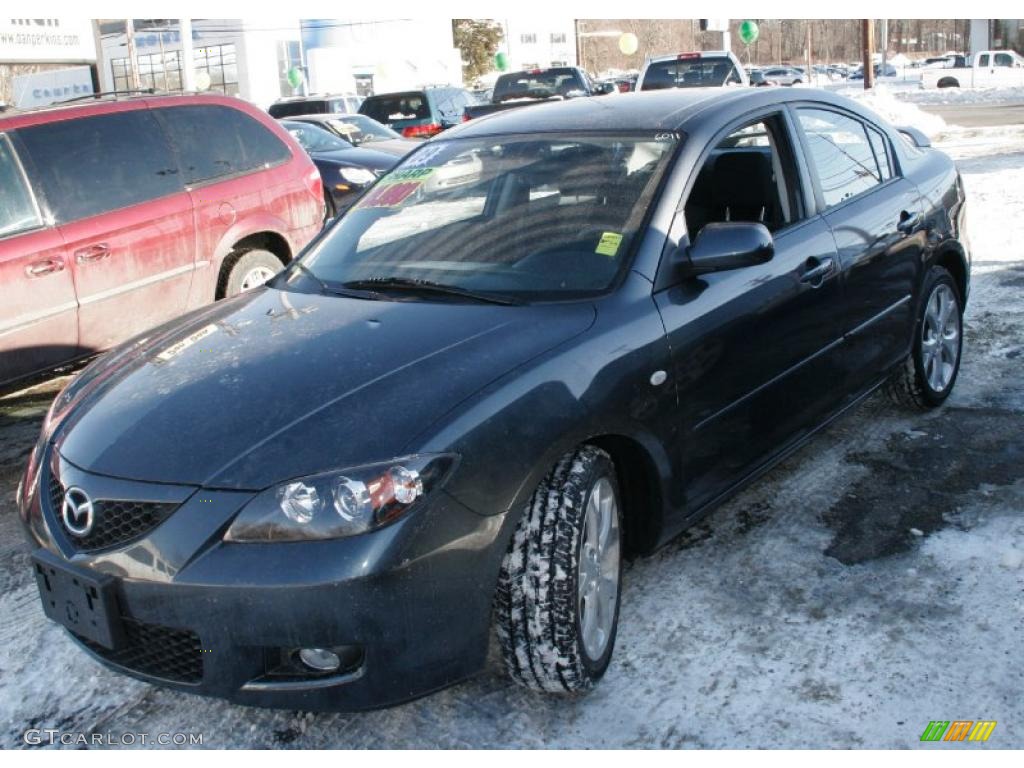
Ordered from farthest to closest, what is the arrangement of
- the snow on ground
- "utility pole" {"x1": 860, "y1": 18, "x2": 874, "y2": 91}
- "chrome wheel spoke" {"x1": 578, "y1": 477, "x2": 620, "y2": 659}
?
the snow on ground → "utility pole" {"x1": 860, "y1": 18, "x2": 874, "y2": 91} → "chrome wheel spoke" {"x1": 578, "y1": 477, "x2": 620, "y2": 659}

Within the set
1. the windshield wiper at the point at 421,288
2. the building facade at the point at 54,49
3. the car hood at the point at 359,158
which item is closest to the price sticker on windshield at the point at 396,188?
the windshield wiper at the point at 421,288

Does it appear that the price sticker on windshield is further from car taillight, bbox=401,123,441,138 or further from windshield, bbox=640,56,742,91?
car taillight, bbox=401,123,441,138

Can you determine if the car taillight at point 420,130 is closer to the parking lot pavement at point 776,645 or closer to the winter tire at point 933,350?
the winter tire at point 933,350

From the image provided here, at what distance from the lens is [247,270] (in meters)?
6.96

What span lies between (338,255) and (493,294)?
2.75ft

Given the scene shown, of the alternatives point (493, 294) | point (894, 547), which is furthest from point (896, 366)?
point (493, 294)

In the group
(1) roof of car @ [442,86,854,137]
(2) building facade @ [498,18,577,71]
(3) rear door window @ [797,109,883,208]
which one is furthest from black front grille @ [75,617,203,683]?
(2) building facade @ [498,18,577,71]

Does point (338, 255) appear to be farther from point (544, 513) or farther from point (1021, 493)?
point (1021, 493)

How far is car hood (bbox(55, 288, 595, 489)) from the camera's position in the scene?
8.91ft

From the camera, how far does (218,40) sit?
49344 millimetres

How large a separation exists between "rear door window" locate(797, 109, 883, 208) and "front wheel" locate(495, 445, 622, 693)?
6.42 feet

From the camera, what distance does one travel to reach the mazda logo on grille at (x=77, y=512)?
278cm

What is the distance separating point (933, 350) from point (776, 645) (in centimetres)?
248

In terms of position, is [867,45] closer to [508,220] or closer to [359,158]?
[359,158]
